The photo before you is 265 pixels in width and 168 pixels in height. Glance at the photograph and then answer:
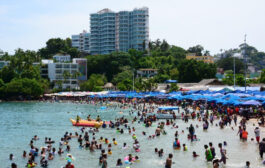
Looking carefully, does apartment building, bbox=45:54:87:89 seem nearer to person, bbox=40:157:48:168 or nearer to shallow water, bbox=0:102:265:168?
shallow water, bbox=0:102:265:168

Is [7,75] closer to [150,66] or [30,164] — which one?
[150,66]

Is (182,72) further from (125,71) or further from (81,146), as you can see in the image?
(81,146)

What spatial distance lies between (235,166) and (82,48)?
18127 centimetres

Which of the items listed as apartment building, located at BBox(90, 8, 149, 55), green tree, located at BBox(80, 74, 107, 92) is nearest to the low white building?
green tree, located at BBox(80, 74, 107, 92)

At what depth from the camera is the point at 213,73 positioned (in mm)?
104188

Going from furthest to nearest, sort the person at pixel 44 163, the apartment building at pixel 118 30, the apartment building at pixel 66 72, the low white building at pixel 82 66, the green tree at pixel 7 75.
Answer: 1. the apartment building at pixel 118 30
2. the low white building at pixel 82 66
3. the apartment building at pixel 66 72
4. the green tree at pixel 7 75
5. the person at pixel 44 163

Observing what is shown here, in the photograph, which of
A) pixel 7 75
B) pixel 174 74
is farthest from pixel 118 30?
pixel 7 75

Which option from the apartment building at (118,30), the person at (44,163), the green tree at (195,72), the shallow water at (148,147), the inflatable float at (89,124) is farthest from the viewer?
the apartment building at (118,30)

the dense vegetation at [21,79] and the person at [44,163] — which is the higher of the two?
the dense vegetation at [21,79]

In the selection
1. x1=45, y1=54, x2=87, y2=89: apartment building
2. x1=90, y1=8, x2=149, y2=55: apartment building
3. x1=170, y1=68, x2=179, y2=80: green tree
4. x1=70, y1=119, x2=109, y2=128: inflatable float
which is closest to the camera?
x1=70, y1=119, x2=109, y2=128: inflatable float

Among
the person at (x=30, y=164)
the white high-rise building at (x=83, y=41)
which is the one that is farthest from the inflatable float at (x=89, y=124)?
the white high-rise building at (x=83, y=41)

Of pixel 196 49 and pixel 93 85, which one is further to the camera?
pixel 196 49

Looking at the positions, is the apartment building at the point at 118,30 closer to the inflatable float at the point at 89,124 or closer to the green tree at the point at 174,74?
the green tree at the point at 174,74

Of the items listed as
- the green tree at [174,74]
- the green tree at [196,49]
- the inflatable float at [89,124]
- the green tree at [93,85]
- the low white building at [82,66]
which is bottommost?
the inflatable float at [89,124]
